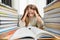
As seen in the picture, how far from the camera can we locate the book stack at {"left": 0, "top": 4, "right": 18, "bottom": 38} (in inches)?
34.9

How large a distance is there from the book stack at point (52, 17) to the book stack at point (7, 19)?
0.22m

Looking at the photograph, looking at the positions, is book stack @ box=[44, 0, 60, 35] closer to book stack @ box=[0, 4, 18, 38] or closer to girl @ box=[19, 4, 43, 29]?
girl @ box=[19, 4, 43, 29]

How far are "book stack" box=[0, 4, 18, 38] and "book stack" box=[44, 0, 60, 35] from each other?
0.73 ft

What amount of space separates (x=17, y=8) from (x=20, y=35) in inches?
10.3

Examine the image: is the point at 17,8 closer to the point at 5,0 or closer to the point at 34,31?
the point at 5,0

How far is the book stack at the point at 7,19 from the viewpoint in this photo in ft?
2.91

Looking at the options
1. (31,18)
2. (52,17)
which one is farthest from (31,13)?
(52,17)

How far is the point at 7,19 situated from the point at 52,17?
12.4 inches

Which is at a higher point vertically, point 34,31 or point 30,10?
point 30,10

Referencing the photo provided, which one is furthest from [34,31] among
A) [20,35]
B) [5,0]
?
[5,0]

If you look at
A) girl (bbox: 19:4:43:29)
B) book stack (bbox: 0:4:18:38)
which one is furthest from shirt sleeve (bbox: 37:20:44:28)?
book stack (bbox: 0:4:18:38)

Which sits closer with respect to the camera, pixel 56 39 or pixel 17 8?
pixel 56 39

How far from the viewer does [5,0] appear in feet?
3.14

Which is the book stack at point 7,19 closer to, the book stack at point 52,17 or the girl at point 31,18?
the girl at point 31,18
